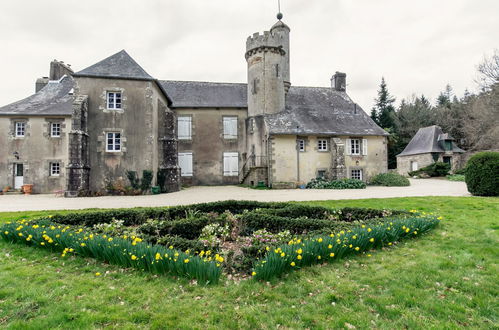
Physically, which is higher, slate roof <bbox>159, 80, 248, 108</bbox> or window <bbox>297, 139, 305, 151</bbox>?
slate roof <bbox>159, 80, 248, 108</bbox>

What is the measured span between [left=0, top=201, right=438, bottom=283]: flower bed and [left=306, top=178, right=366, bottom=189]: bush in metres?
11.0

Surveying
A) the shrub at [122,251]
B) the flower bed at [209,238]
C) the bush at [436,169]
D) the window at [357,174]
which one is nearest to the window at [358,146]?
the window at [357,174]

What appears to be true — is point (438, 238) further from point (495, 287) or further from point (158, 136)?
point (158, 136)

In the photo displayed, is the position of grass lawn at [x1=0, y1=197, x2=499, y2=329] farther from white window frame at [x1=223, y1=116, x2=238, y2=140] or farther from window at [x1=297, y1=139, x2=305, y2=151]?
white window frame at [x1=223, y1=116, x2=238, y2=140]

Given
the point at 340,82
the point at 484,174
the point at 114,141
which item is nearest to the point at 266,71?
the point at 340,82

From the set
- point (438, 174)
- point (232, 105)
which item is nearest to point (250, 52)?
point (232, 105)

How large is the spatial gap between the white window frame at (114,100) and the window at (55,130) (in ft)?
16.6

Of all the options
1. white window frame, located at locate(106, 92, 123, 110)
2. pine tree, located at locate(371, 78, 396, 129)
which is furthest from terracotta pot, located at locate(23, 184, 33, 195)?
pine tree, located at locate(371, 78, 396, 129)

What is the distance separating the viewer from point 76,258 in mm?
3902

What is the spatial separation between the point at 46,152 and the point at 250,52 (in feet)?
51.3

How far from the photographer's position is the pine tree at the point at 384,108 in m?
38.5

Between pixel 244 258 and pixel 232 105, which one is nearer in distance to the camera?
pixel 244 258

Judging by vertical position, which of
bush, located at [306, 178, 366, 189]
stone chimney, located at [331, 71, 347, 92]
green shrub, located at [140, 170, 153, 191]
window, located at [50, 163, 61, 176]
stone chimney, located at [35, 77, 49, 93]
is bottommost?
bush, located at [306, 178, 366, 189]

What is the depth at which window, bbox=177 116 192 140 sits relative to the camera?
19906mm
